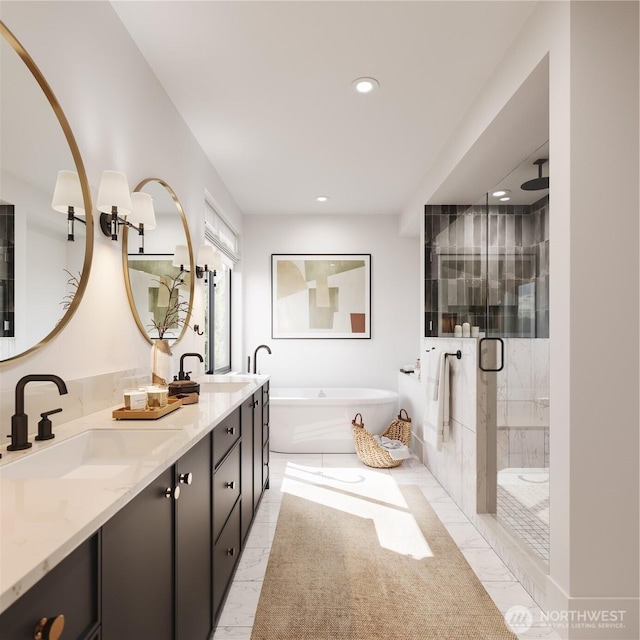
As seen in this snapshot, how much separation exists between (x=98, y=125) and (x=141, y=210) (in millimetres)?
387

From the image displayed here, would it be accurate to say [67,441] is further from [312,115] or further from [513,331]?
[312,115]

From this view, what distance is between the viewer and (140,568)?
103 cm

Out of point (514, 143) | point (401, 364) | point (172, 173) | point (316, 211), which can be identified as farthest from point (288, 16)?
point (401, 364)

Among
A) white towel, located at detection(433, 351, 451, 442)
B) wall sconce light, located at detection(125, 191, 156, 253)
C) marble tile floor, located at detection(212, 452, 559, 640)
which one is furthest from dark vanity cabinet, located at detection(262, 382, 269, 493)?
wall sconce light, located at detection(125, 191, 156, 253)

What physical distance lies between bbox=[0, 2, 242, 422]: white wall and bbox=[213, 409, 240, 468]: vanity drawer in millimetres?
564

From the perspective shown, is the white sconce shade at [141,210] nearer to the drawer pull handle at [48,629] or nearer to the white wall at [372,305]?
the drawer pull handle at [48,629]

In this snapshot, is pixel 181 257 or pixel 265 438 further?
pixel 265 438

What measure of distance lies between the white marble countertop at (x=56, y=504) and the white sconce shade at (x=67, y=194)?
0.74 meters

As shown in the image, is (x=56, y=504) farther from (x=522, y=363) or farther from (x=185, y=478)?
(x=522, y=363)

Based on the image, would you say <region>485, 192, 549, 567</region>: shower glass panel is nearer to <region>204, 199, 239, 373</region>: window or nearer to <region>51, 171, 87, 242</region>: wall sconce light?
<region>51, 171, 87, 242</region>: wall sconce light

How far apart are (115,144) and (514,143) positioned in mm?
2157

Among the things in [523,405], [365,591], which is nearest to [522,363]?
[523,405]

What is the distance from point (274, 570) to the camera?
7.30 feet

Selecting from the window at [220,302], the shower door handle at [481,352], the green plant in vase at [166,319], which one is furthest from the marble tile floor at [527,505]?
the window at [220,302]
